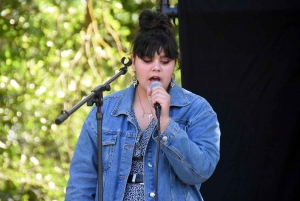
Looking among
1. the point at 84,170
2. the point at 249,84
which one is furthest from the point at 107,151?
the point at 249,84

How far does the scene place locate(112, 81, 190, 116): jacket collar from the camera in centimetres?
287

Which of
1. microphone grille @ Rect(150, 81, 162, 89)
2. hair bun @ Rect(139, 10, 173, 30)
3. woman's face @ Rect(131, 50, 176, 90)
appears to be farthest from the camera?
hair bun @ Rect(139, 10, 173, 30)

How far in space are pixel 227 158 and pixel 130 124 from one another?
0.84 metres

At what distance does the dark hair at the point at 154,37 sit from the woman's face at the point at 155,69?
0.06 feet

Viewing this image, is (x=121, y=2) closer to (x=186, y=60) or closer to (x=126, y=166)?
(x=186, y=60)

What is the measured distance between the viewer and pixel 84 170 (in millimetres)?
2871

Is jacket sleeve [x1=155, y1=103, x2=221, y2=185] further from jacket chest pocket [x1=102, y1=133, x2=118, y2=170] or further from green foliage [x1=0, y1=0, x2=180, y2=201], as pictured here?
green foliage [x1=0, y1=0, x2=180, y2=201]

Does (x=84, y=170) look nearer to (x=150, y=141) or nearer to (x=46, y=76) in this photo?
(x=150, y=141)

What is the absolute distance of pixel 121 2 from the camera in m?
6.68

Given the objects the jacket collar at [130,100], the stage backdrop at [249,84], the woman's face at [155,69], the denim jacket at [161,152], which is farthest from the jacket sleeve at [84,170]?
the stage backdrop at [249,84]

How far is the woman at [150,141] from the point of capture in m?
2.70

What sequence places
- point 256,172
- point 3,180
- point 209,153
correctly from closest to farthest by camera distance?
point 209,153 < point 256,172 < point 3,180

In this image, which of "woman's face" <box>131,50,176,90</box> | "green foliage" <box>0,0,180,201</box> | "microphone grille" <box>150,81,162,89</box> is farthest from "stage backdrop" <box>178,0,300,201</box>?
"green foliage" <box>0,0,180,201</box>

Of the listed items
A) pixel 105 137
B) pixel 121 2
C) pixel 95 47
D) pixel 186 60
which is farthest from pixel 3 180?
pixel 105 137
